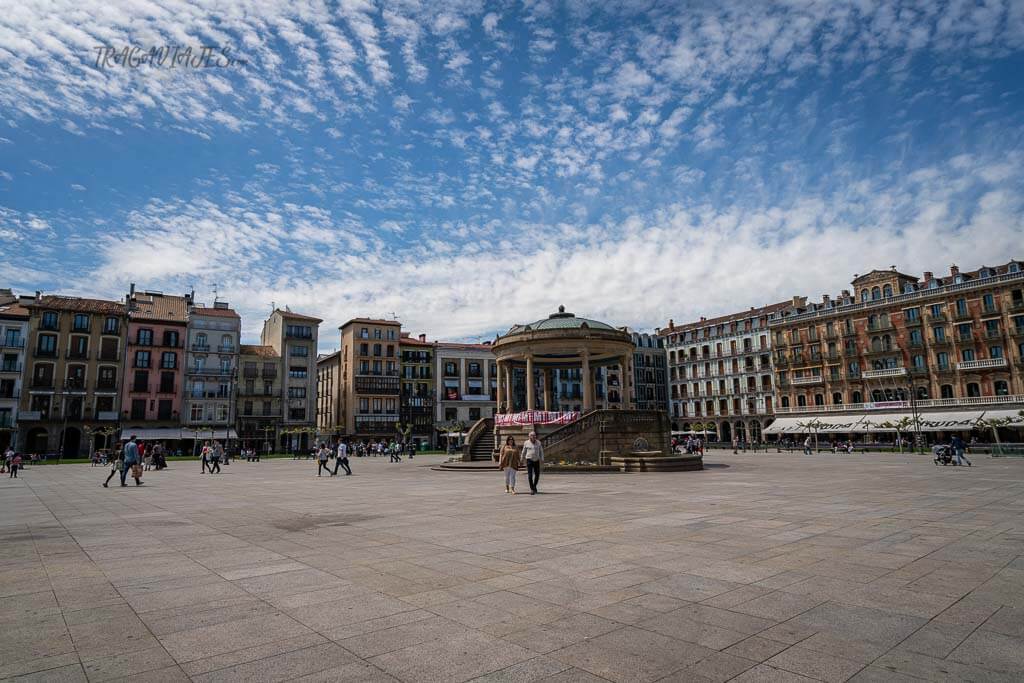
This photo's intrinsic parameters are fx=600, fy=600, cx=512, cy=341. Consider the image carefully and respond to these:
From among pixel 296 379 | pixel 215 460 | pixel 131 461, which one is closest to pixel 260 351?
pixel 296 379

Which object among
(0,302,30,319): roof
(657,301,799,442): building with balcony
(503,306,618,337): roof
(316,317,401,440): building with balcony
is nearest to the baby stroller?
(503,306,618,337): roof

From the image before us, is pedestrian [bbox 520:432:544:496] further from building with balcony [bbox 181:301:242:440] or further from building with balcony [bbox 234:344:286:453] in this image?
building with balcony [bbox 234:344:286:453]

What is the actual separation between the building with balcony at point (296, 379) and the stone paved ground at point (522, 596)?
6566 cm

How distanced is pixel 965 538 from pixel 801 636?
6027 mm

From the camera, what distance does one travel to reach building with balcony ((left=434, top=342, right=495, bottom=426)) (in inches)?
3391

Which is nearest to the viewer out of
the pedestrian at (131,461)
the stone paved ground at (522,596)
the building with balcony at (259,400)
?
the stone paved ground at (522,596)

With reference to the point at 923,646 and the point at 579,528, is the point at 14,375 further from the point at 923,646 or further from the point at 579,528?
the point at 923,646

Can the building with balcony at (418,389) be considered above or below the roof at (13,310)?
below

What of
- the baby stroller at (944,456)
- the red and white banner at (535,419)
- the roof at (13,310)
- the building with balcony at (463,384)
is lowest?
the baby stroller at (944,456)

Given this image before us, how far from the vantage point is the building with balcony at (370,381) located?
79812 millimetres

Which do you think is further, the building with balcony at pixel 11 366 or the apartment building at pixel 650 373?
the apartment building at pixel 650 373

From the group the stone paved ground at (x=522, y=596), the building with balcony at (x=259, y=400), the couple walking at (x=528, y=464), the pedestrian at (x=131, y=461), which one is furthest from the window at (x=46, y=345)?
the couple walking at (x=528, y=464)

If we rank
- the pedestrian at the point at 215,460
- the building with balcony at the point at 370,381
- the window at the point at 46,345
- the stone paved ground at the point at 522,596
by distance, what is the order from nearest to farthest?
A: 1. the stone paved ground at the point at 522,596
2. the pedestrian at the point at 215,460
3. the window at the point at 46,345
4. the building with balcony at the point at 370,381

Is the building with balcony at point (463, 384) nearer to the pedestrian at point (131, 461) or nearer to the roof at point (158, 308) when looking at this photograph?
the roof at point (158, 308)
